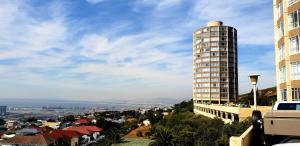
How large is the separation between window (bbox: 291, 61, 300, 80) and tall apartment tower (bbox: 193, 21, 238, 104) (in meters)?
72.6

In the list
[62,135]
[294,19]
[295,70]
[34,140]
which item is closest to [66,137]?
[62,135]

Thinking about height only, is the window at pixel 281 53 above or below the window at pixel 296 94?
above

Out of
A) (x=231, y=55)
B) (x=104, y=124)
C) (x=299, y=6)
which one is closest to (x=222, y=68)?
(x=231, y=55)

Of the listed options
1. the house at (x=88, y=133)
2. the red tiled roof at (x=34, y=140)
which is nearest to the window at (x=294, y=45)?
the red tiled roof at (x=34, y=140)

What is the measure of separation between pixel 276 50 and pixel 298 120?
28.6 meters

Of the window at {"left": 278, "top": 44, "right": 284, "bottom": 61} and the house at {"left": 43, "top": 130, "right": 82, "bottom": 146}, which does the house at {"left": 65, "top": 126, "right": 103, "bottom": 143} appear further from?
the window at {"left": 278, "top": 44, "right": 284, "bottom": 61}

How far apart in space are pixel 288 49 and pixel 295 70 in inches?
82.1

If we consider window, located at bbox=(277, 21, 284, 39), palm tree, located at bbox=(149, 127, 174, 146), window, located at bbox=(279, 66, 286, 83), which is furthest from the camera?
palm tree, located at bbox=(149, 127, 174, 146)

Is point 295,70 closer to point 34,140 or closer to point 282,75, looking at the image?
point 282,75

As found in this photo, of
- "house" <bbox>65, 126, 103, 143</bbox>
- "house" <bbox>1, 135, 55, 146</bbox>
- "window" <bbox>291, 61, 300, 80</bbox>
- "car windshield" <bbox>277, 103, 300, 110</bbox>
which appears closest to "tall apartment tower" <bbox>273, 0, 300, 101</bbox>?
"window" <bbox>291, 61, 300, 80</bbox>

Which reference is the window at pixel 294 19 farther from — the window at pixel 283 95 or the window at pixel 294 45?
the window at pixel 283 95

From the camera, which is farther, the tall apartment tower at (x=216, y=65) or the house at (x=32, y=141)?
the tall apartment tower at (x=216, y=65)

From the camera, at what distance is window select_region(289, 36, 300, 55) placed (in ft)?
94.6

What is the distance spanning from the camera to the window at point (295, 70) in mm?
28786
